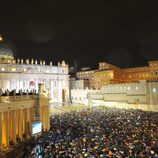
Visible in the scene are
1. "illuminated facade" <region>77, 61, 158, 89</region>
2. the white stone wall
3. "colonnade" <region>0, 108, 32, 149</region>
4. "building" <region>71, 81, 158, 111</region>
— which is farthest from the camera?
"illuminated facade" <region>77, 61, 158, 89</region>

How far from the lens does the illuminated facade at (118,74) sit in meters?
81.3

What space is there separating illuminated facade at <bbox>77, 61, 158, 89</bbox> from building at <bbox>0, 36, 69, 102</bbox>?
13.1 m

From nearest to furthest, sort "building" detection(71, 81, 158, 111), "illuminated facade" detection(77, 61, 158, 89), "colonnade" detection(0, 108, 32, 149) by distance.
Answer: "colonnade" detection(0, 108, 32, 149)
"building" detection(71, 81, 158, 111)
"illuminated facade" detection(77, 61, 158, 89)

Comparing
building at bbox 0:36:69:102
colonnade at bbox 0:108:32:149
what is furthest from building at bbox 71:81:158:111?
colonnade at bbox 0:108:32:149

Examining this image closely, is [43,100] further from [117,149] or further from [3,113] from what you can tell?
[117,149]

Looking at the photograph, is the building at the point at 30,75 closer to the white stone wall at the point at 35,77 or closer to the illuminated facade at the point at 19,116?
the white stone wall at the point at 35,77

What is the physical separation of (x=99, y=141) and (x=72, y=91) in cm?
7301

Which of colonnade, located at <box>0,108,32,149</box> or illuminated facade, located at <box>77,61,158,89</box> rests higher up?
illuminated facade, located at <box>77,61,158,89</box>

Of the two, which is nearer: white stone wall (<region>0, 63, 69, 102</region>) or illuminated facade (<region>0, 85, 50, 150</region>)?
illuminated facade (<region>0, 85, 50, 150</region>)

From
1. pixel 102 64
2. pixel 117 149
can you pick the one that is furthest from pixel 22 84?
pixel 117 149

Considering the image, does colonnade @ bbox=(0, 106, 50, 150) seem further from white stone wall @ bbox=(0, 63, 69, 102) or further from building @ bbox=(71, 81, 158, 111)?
white stone wall @ bbox=(0, 63, 69, 102)

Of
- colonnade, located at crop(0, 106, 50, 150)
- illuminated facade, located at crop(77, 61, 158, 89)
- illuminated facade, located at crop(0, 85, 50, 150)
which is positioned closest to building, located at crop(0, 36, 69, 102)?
illuminated facade, located at crop(77, 61, 158, 89)

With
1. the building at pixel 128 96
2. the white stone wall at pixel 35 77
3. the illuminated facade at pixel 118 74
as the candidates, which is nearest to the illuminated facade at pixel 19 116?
the building at pixel 128 96

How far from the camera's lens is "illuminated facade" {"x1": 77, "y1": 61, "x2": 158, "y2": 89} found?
81.3 metres
